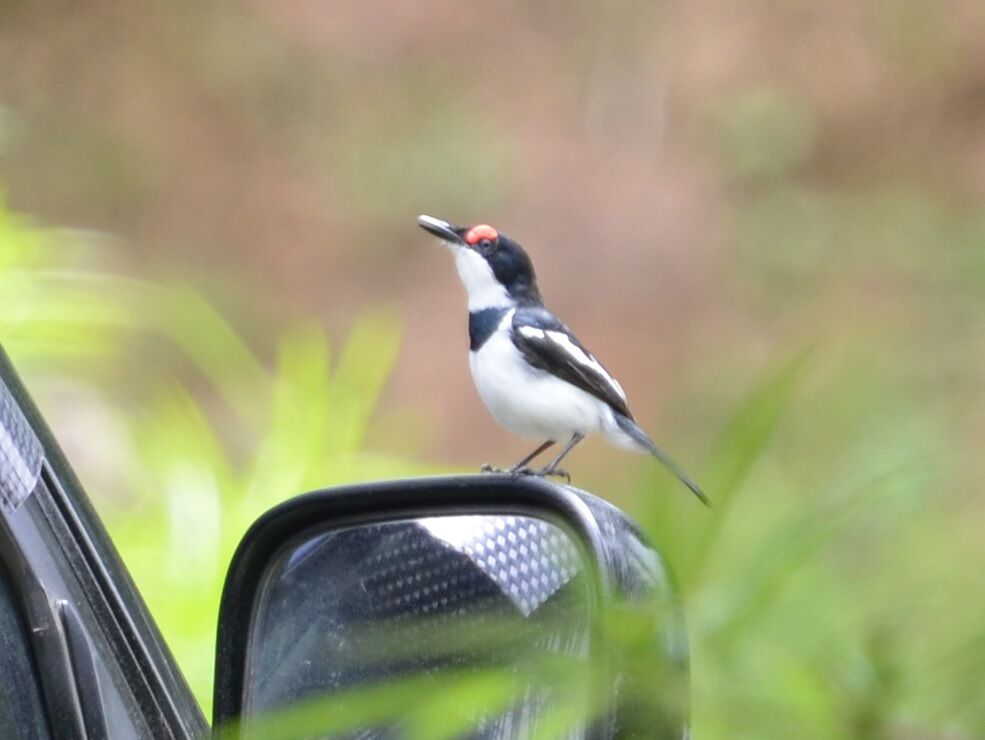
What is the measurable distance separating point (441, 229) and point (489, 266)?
15 cm

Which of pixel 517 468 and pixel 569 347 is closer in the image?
pixel 517 468

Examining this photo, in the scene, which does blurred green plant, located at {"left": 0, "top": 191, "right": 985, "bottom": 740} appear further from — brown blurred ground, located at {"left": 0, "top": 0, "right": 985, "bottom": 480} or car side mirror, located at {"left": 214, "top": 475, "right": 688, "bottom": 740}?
brown blurred ground, located at {"left": 0, "top": 0, "right": 985, "bottom": 480}

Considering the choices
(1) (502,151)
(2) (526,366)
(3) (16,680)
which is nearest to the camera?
(3) (16,680)

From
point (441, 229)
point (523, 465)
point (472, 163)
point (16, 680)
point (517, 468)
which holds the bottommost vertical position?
point (472, 163)

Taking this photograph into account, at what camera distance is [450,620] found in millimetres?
621

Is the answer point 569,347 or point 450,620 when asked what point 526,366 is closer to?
point 569,347

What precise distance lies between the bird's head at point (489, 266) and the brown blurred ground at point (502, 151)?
257 inches

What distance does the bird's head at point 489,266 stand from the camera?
3.48 metres

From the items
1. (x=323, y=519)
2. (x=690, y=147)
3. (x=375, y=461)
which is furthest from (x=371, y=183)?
(x=323, y=519)

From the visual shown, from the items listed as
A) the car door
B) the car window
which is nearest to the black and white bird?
the car door

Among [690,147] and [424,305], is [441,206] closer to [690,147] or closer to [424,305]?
[424,305]

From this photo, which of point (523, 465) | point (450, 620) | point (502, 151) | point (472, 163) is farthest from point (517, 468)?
point (502, 151)

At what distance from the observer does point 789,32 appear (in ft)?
39.3

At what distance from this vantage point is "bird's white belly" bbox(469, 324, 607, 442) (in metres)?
3.09
